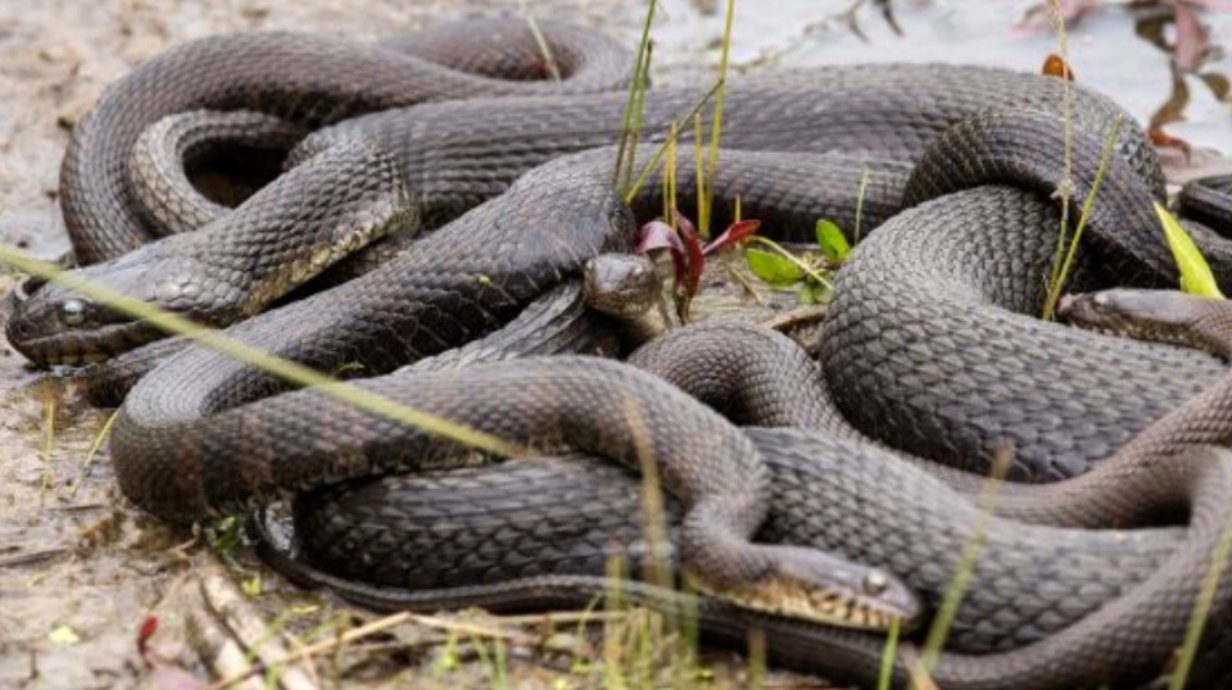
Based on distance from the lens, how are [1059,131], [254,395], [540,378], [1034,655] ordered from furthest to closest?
[1059,131], [254,395], [540,378], [1034,655]

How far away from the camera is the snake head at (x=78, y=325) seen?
816 cm

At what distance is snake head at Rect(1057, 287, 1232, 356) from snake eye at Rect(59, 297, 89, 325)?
11.4 feet

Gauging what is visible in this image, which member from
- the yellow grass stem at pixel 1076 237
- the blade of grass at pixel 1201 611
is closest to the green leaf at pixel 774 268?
the yellow grass stem at pixel 1076 237

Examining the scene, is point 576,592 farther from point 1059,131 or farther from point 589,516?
point 1059,131

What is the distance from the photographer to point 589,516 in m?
6.27

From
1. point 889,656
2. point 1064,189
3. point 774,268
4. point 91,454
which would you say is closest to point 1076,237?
point 1064,189

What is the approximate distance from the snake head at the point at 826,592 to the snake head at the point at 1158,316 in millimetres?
1794

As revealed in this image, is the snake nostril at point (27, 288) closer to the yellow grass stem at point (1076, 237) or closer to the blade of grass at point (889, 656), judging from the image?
the yellow grass stem at point (1076, 237)

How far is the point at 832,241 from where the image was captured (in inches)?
333

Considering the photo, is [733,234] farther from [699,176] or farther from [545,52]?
[545,52]

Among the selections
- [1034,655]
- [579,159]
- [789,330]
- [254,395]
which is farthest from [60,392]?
[1034,655]

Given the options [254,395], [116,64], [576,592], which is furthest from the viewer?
[116,64]

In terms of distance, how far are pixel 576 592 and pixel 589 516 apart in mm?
231

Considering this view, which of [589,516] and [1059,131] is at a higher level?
[1059,131]
